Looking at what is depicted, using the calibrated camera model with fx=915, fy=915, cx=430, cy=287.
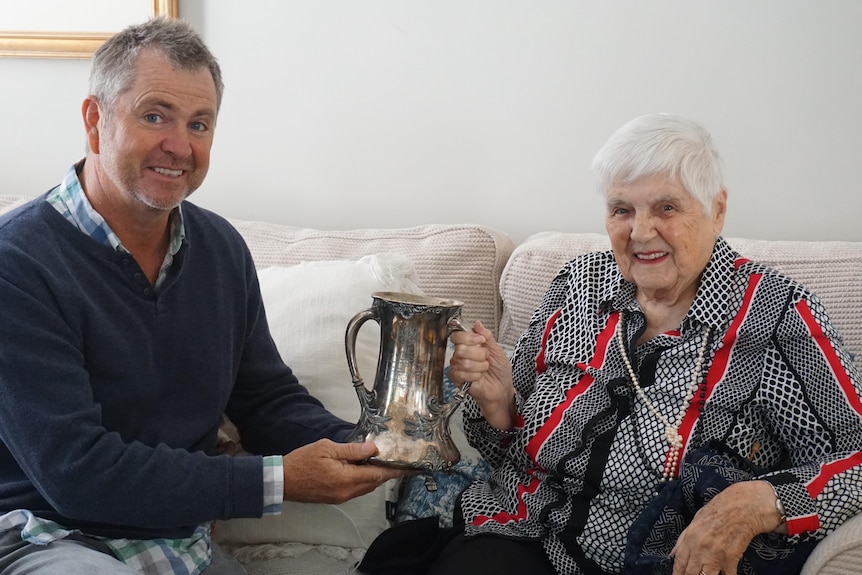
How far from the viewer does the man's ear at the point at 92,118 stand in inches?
57.9

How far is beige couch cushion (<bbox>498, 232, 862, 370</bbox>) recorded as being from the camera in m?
1.79

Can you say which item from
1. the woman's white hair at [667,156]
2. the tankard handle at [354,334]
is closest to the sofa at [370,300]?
the tankard handle at [354,334]

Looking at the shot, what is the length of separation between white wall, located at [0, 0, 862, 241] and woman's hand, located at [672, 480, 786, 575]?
3.17 feet

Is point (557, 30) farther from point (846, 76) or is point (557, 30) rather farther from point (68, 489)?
point (68, 489)

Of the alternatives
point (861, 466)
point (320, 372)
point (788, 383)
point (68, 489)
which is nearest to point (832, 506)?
point (861, 466)

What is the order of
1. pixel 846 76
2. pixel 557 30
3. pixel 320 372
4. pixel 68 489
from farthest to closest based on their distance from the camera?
pixel 557 30
pixel 846 76
pixel 320 372
pixel 68 489

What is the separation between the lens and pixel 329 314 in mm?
1861

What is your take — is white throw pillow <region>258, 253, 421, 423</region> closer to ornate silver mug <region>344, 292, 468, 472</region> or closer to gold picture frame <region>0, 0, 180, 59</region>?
ornate silver mug <region>344, 292, 468, 472</region>

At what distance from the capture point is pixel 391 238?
213 centimetres

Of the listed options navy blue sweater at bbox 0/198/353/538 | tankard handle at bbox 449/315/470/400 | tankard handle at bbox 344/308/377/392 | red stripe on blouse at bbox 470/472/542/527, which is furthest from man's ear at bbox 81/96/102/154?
red stripe on blouse at bbox 470/472/542/527

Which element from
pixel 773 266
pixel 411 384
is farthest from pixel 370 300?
pixel 773 266

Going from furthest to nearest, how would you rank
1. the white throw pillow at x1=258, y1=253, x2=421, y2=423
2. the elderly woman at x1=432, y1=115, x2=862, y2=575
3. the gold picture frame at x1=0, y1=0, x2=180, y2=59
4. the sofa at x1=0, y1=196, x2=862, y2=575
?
the gold picture frame at x1=0, y1=0, x2=180, y2=59
the white throw pillow at x1=258, y1=253, x2=421, y2=423
the sofa at x1=0, y1=196, x2=862, y2=575
the elderly woman at x1=432, y1=115, x2=862, y2=575

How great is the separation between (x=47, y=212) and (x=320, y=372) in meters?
0.63

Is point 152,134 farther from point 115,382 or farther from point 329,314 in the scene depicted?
point 329,314
